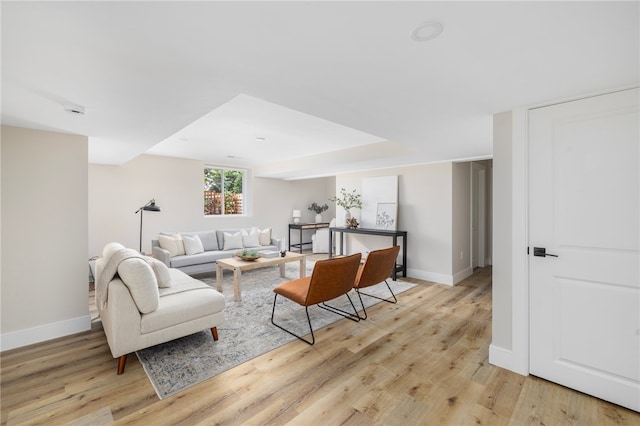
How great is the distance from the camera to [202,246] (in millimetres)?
5305

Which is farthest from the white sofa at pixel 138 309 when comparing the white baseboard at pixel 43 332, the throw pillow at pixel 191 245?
the throw pillow at pixel 191 245

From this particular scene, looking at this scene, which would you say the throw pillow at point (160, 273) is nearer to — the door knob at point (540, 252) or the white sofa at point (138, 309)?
the white sofa at point (138, 309)

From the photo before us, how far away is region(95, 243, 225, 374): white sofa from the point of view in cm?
214

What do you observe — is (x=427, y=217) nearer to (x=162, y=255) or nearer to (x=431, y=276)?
(x=431, y=276)

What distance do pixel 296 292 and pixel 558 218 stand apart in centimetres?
229

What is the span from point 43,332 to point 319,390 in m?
2.81

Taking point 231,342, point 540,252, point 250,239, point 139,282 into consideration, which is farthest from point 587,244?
point 250,239

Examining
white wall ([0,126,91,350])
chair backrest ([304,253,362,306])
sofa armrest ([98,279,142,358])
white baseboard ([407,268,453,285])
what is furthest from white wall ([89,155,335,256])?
chair backrest ([304,253,362,306])

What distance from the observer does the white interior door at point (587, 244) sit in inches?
69.5

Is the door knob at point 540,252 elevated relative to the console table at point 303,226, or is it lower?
elevated

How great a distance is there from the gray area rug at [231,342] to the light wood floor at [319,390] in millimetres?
92

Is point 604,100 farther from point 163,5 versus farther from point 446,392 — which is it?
point 163,5

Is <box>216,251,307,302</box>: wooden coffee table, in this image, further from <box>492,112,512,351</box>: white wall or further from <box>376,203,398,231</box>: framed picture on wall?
<box>492,112,512,351</box>: white wall

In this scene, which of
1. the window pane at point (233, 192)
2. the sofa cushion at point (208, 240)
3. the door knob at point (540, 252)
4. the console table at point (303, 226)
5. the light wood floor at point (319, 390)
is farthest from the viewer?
the console table at point (303, 226)
